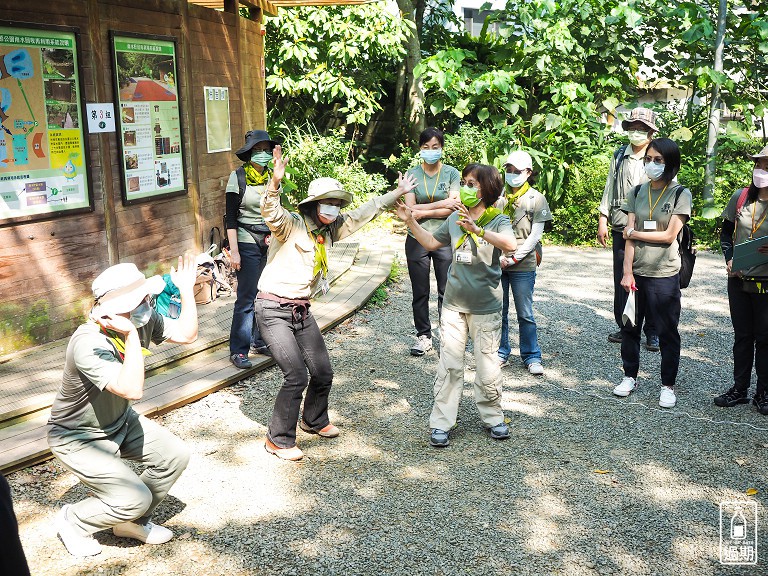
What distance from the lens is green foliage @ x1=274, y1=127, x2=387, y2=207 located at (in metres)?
13.0

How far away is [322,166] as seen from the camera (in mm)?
13227

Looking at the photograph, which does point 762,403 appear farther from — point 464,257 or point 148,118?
point 148,118

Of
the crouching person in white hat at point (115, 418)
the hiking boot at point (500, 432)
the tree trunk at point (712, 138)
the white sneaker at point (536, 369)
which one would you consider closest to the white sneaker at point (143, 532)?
the crouching person in white hat at point (115, 418)

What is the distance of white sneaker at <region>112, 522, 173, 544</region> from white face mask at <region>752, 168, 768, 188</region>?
4512 mm

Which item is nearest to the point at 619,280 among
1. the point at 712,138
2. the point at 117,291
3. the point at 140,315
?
the point at 140,315

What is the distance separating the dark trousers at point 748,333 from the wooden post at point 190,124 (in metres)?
5.36

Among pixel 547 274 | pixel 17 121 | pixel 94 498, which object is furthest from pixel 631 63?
pixel 94 498

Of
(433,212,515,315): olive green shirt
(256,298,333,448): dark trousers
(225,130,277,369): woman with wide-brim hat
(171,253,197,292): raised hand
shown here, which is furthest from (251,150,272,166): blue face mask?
(171,253,197,292): raised hand

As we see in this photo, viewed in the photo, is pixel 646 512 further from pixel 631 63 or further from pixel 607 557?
pixel 631 63

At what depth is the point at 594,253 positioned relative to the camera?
12344 millimetres

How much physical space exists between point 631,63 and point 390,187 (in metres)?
4.64

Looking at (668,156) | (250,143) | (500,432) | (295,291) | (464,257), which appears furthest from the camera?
(250,143)

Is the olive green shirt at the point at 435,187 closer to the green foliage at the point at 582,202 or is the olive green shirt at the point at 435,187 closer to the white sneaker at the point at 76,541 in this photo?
the white sneaker at the point at 76,541

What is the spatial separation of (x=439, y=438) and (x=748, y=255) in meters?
2.58
